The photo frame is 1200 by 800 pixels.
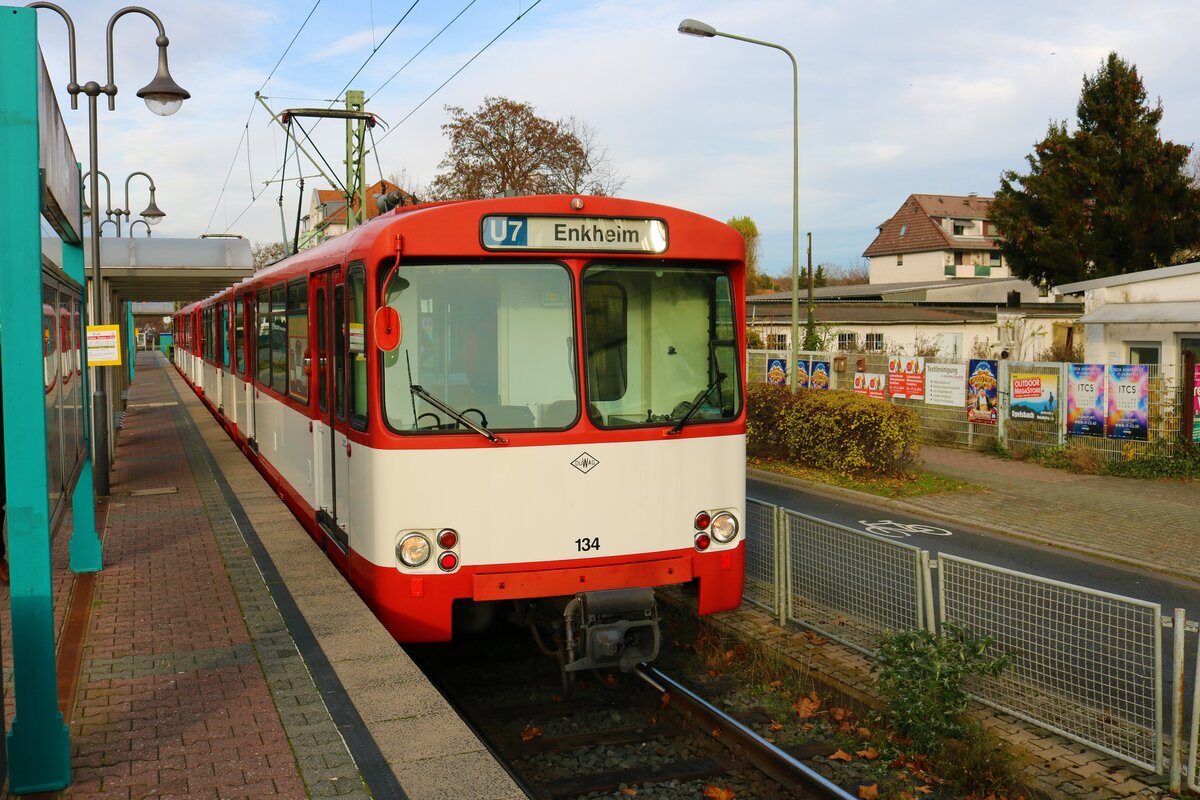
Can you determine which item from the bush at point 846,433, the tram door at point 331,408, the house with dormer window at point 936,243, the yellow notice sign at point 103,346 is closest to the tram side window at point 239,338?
the yellow notice sign at point 103,346

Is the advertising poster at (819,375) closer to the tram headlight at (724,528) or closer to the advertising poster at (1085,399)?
the advertising poster at (1085,399)

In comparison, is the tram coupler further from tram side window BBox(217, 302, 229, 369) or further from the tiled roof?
the tiled roof

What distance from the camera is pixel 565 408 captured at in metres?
6.68

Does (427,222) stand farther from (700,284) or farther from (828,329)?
(828,329)

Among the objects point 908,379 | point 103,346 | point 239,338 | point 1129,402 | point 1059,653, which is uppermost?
point 239,338

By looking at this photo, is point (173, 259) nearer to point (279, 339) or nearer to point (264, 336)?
point (264, 336)

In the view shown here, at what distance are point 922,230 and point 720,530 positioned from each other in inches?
2751

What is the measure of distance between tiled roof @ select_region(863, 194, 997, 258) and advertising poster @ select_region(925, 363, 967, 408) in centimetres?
5241

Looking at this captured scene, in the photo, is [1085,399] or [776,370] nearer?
[1085,399]

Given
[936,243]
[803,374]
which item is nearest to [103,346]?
[803,374]

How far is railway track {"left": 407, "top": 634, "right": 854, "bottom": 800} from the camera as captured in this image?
589 centimetres

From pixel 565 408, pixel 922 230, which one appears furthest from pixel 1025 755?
pixel 922 230

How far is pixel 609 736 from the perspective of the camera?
21.8ft

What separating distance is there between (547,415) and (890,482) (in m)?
11.0
